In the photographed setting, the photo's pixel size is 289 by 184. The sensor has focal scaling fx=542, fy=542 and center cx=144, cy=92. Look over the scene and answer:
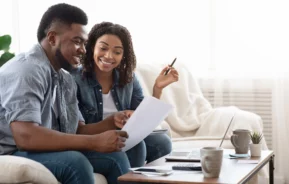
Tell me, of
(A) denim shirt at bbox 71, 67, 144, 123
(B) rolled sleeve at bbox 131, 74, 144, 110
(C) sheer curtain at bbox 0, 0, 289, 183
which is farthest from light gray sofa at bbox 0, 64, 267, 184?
(A) denim shirt at bbox 71, 67, 144, 123

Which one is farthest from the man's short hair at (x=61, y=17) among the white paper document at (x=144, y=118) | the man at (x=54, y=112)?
the white paper document at (x=144, y=118)

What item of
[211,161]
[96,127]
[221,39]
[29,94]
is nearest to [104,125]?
[96,127]

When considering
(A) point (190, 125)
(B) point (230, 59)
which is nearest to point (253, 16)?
(B) point (230, 59)

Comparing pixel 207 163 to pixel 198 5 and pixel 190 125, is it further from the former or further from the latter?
pixel 198 5

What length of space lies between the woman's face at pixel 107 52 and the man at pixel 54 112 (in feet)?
1.25

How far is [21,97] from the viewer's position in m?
1.76

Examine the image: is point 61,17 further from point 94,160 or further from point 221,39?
point 221,39

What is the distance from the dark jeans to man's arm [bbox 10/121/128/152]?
30 millimetres

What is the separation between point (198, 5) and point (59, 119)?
83.0 inches

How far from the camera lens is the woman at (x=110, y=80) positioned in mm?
2457

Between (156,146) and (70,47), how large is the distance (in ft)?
2.36

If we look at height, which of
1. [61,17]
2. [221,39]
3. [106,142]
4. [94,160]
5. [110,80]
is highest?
[61,17]

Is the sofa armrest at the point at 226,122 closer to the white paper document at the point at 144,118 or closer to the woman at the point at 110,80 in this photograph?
the woman at the point at 110,80

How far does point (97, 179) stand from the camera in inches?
77.5
